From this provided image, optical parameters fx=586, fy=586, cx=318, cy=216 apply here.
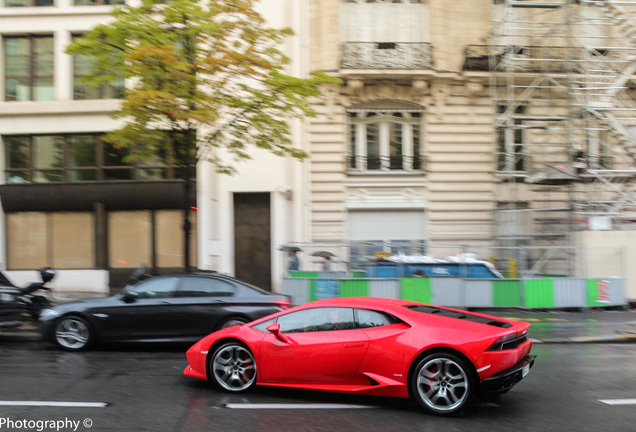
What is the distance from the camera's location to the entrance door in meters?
19.9

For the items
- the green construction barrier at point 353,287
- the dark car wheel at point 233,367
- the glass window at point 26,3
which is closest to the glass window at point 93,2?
the glass window at point 26,3

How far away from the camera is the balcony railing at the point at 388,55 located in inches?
770

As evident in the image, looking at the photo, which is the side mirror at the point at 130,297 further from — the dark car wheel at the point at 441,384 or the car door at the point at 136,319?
the dark car wheel at the point at 441,384

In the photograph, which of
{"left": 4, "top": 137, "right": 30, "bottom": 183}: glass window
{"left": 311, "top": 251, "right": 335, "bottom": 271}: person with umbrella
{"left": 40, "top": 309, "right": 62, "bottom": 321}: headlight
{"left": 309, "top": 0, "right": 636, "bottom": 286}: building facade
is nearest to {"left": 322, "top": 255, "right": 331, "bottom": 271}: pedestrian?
{"left": 311, "top": 251, "right": 335, "bottom": 271}: person with umbrella

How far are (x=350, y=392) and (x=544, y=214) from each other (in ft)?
48.8

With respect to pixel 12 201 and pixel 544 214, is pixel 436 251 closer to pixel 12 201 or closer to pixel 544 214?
pixel 544 214

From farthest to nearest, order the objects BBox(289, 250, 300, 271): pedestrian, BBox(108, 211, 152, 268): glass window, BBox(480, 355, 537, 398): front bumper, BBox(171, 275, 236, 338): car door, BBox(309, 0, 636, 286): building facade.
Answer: BBox(108, 211, 152, 268): glass window → BBox(309, 0, 636, 286): building facade → BBox(289, 250, 300, 271): pedestrian → BBox(171, 275, 236, 338): car door → BBox(480, 355, 537, 398): front bumper

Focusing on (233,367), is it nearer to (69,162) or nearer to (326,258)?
(326,258)

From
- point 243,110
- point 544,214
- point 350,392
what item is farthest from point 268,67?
point 544,214

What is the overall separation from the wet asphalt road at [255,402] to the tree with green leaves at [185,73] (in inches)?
217

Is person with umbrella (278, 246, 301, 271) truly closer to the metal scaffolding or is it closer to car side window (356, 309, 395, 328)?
the metal scaffolding

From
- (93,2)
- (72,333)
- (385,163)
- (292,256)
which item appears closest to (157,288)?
(72,333)

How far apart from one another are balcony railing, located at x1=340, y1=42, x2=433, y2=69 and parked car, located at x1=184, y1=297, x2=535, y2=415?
13979 millimetres

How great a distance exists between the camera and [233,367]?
7.07 metres
